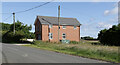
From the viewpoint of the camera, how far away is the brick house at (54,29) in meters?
44.9

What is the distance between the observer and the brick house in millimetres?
44931

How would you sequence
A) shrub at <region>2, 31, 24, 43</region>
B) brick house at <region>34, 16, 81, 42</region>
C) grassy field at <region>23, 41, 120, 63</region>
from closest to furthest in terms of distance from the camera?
grassy field at <region>23, 41, 120, 63</region>, brick house at <region>34, 16, 81, 42</region>, shrub at <region>2, 31, 24, 43</region>

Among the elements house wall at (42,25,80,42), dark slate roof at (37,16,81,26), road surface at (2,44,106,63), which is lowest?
road surface at (2,44,106,63)

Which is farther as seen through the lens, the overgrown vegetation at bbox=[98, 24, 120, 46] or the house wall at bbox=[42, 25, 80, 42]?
the house wall at bbox=[42, 25, 80, 42]

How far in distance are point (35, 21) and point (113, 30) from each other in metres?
21.8

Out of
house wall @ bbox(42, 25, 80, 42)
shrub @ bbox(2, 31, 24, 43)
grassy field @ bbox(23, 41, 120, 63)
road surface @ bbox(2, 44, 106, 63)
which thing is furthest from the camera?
shrub @ bbox(2, 31, 24, 43)

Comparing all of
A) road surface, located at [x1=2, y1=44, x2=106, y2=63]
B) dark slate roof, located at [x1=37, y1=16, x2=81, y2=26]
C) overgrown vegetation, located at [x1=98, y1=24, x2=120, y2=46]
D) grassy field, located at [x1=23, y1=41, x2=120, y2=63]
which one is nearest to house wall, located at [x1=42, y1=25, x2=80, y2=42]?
dark slate roof, located at [x1=37, y1=16, x2=81, y2=26]

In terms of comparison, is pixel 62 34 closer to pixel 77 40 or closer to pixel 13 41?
pixel 77 40

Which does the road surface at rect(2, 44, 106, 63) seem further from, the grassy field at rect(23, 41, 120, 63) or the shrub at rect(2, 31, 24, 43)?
the shrub at rect(2, 31, 24, 43)

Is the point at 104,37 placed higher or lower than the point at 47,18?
lower

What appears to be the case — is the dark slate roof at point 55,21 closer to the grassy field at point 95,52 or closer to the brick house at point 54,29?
the brick house at point 54,29

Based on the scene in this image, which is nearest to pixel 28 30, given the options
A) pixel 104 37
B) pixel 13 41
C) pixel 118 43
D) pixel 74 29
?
pixel 13 41

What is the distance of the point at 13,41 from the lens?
168ft

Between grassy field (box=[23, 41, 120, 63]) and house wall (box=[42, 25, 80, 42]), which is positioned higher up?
house wall (box=[42, 25, 80, 42])
